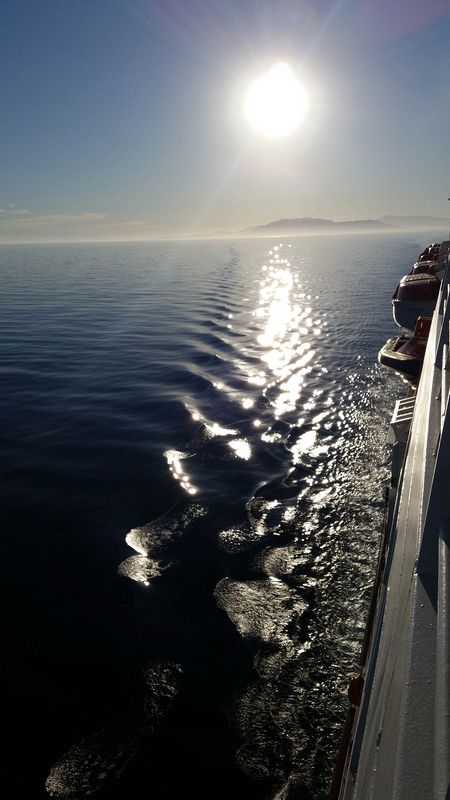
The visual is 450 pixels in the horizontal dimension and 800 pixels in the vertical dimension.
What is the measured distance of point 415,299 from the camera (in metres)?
23.5

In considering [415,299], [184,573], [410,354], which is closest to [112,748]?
[184,573]

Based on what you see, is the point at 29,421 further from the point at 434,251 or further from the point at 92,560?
the point at 434,251

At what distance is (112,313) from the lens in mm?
43438

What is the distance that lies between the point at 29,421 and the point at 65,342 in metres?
15.0

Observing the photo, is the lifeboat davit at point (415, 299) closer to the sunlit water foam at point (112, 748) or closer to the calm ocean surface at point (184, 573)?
the calm ocean surface at point (184, 573)

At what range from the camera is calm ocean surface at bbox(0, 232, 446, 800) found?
673cm

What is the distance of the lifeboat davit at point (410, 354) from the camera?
1797cm

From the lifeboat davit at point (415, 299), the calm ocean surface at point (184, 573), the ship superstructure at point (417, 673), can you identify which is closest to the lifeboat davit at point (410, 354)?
the calm ocean surface at point (184, 573)

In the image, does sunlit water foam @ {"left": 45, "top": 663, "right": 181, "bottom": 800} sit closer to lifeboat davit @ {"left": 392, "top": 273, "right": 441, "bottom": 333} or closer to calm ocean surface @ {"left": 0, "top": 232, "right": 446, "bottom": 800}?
calm ocean surface @ {"left": 0, "top": 232, "right": 446, "bottom": 800}

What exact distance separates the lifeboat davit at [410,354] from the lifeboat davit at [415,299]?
14.9 feet

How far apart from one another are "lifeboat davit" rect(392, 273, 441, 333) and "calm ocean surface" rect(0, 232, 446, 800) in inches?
130

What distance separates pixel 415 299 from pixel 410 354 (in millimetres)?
6613

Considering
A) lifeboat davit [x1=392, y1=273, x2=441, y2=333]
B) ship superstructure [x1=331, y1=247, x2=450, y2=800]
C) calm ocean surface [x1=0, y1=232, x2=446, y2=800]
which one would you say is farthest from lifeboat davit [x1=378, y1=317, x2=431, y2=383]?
ship superstructure [x1=331, y1=247, x2=450, y2=800]

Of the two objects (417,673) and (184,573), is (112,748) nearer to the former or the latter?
(184,573)
